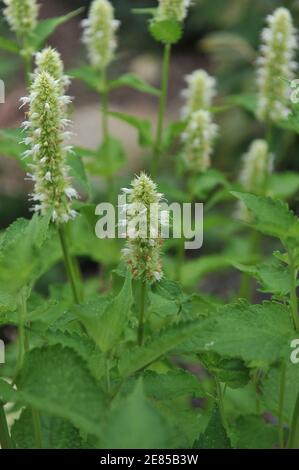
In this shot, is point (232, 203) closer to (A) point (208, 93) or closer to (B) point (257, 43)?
(B) point (257, 43)

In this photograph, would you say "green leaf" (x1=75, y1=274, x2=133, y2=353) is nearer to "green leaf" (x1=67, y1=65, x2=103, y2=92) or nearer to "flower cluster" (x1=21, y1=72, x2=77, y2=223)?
"flower cluster" (x1=21, y1=72, x2=77, y2=223)

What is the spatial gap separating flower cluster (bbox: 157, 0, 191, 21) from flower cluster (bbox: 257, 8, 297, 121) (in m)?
A: 0.43

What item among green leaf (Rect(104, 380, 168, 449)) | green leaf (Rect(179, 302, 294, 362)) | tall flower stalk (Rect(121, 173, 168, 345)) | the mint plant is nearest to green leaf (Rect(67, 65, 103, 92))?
the mint plant

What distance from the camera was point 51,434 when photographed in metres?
1.82

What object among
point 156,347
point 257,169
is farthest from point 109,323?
point 257,169

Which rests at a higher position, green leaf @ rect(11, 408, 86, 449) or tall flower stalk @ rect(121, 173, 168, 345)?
tall flower stalk @ rect(121, 173, 168, 345)

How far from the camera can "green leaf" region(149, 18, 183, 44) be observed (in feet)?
9.35

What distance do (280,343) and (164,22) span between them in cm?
167

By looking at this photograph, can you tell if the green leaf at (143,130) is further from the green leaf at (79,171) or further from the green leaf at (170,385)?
the green leaf at (170,385)

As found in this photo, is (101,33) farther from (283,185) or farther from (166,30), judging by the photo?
(283,185)

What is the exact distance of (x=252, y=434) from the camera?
2033 millimetres

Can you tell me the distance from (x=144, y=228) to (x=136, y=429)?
63 cm

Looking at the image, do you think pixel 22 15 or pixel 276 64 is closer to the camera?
pixel 22 15
